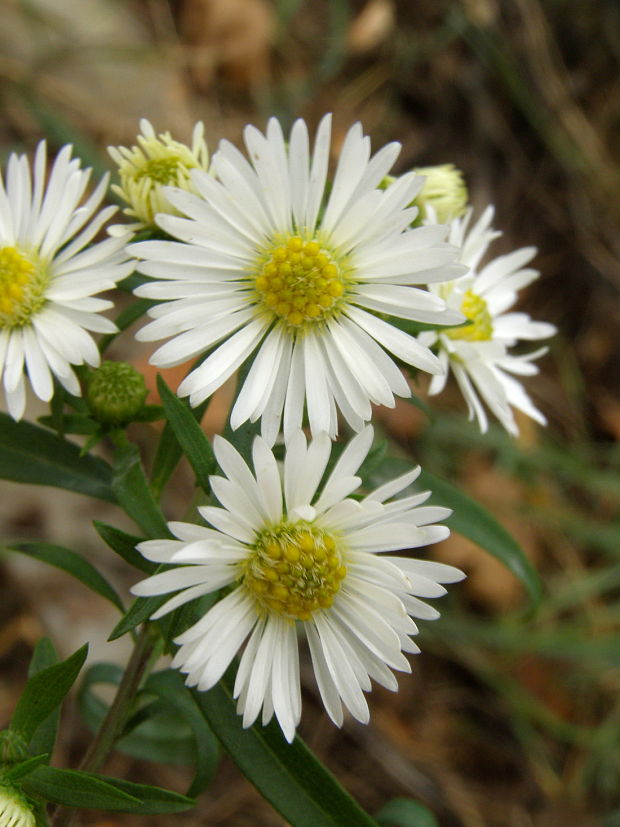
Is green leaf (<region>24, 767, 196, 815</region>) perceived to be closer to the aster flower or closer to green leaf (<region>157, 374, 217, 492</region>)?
green leaf (<region>157, 374, 217, 492</region>)

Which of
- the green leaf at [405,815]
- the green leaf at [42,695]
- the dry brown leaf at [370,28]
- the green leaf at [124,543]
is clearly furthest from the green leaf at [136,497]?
the dry brown leaf at [370,28]

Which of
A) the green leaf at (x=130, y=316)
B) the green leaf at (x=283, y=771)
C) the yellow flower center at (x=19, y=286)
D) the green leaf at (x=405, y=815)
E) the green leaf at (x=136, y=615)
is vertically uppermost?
the yellow flower center at (x=19, y=286)

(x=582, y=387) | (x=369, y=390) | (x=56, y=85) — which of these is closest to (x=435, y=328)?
(x=369, y=390)

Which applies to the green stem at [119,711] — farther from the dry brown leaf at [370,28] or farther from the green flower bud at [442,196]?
the dry brown leaf at [370,28]

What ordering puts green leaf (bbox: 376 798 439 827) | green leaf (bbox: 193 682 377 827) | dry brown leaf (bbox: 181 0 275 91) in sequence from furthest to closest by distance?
dry brown leaf (bbox: 181 0 275 91)
green leaf (bbox: 376 798 439 827)
green leaf (bbox: 193 682 377 827)

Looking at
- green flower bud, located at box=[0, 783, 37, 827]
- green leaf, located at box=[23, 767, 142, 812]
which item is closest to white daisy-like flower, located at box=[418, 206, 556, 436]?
green leaf, located at box=[23, 767, 142, 812]

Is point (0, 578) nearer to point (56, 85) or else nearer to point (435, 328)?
point (435, 328)
